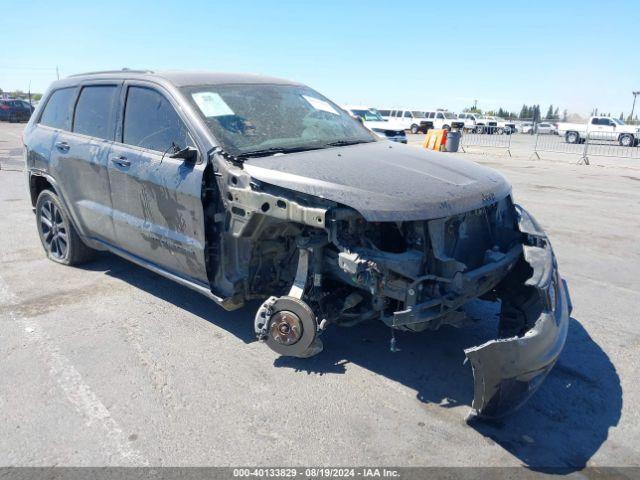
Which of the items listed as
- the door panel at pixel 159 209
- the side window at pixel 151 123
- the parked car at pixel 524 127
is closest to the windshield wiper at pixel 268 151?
the door panel at pixel 159 209

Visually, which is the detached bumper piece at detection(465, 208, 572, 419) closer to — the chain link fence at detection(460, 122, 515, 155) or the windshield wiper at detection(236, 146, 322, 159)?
the windshield wiper at detection(236, 146, 322, 159)

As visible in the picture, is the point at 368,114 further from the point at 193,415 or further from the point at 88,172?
the point at 193,415

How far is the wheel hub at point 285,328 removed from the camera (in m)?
3.42

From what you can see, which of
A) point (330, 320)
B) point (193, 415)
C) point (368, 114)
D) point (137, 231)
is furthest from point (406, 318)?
point (368, 114)

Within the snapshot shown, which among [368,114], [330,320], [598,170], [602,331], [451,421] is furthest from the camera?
[368,114]

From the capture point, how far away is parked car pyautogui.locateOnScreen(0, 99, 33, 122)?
1350 inches

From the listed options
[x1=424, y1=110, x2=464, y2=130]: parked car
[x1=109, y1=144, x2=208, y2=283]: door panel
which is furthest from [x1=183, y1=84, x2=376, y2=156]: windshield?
[x1=424, y1=110, x2=464, y2=130]: parked car

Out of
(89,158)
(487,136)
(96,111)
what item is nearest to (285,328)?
(89,158)

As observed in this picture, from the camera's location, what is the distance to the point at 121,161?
4.30 metres

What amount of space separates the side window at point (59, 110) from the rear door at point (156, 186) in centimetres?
109

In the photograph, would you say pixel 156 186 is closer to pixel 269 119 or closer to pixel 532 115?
pixel 269 119

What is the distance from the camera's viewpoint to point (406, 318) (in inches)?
123

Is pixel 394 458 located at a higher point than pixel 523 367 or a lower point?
lower

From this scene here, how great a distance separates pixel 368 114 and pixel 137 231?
25578mm
